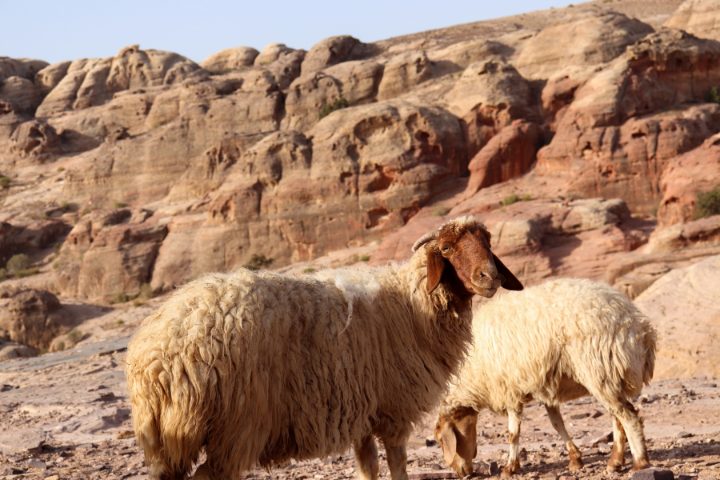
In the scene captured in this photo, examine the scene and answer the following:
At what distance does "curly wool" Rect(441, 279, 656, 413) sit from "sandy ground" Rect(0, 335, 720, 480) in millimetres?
702

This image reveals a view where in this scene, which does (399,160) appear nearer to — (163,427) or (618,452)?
(618,452)

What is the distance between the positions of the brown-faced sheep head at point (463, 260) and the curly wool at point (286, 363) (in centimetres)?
17

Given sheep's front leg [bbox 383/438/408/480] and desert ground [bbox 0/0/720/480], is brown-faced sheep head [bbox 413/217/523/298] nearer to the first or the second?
sheep's front leg [bbox 383/438/408/480]

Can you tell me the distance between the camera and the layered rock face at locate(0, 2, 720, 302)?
36.3 metres

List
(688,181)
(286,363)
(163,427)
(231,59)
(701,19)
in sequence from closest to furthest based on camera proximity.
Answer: (163,427), (286,363), (688,181), (701,19), (231,59)

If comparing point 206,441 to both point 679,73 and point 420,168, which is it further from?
point 679,73

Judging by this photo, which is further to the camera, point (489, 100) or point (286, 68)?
point (286, 68)

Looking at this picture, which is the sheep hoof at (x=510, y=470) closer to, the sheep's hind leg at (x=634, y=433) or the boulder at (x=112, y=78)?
the sheep's hind leg at (x=634, y=433)

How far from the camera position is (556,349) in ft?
28.3

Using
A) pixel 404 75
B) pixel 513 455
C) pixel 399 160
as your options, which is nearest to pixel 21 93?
pixel 404 75

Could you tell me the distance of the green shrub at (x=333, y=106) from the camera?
170 feet

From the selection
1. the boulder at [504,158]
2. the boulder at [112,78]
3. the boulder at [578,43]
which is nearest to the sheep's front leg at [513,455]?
the boulder at [504,158]

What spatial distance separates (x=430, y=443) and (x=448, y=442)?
196cm

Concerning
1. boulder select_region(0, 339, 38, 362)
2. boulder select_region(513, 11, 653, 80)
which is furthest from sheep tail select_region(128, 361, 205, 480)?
boulder select_region(513, 11, 653, 80)
